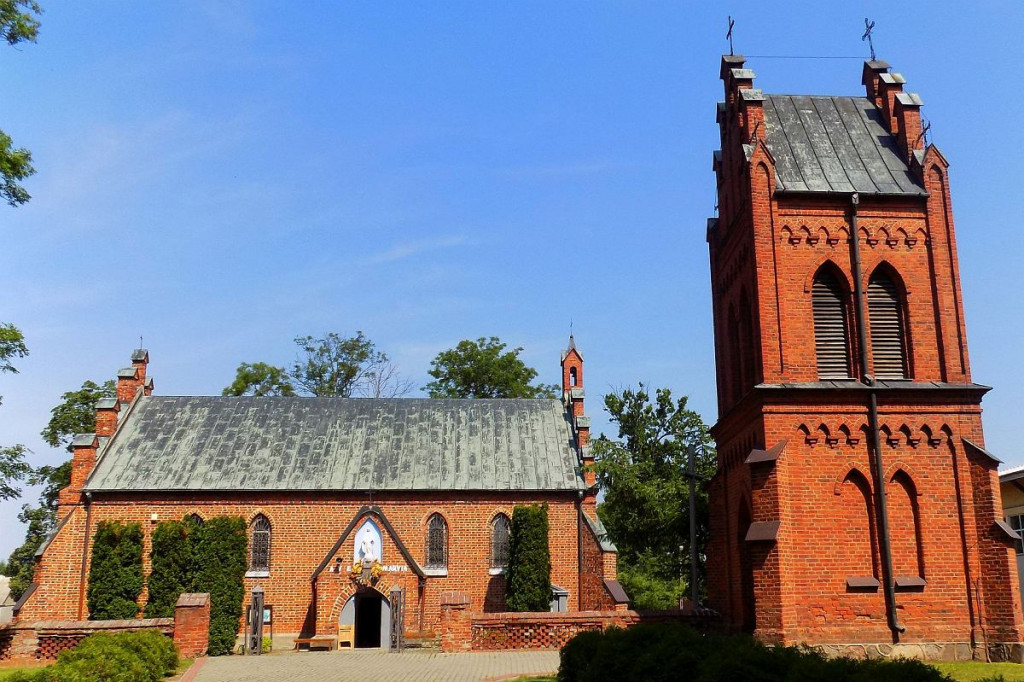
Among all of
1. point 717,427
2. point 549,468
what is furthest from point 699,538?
point 717,427

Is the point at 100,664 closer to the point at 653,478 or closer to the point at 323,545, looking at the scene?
the point at 323,545

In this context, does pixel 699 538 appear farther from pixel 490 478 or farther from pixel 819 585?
pixel 819 585

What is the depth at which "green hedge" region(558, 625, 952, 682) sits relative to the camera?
30.3ft

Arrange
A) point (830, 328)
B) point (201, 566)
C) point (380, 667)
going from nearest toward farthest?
1. point (830, 328)
2. point (380, 667)
3. point (201, 566)

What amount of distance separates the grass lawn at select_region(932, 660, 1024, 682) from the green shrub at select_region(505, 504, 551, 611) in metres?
14.5

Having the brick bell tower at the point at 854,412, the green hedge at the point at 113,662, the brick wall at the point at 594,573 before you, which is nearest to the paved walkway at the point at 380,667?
the green hedge at the point at 113,662

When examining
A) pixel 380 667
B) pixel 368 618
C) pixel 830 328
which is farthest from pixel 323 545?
pixel 830 328

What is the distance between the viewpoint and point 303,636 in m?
30.0

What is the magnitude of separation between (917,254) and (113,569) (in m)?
26.0

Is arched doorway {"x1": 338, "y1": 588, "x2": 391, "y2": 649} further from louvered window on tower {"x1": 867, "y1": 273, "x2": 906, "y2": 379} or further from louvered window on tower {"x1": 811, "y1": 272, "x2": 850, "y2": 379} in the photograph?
louvered window on tower {"x1": 867, "y1": 273, "x2": 906, "y2": 379}

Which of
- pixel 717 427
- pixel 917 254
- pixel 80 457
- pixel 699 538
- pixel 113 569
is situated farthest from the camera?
pixel 699 538

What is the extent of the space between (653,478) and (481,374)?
15.1 m

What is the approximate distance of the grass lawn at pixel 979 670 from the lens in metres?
15.4

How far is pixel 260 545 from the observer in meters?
31.6
